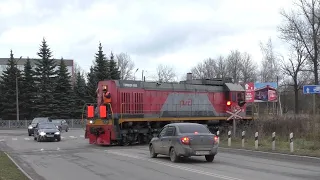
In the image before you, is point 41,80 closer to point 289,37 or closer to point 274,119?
point 289,37

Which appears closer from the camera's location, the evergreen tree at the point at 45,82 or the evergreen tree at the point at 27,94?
the evergreen tree at the point at 45,82

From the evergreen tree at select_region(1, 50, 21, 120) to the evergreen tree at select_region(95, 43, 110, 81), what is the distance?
13.4 m

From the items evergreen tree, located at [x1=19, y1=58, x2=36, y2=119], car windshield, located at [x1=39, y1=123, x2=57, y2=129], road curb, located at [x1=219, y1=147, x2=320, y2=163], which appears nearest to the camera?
road curb, located at [x1=219, y1=147, x2=320, y2=163]

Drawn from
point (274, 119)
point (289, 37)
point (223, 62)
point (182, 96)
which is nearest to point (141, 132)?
point (182, 96)

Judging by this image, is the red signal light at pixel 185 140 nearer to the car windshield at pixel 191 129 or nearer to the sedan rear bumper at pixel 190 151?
the sedan rear bumper at pixel 190 151

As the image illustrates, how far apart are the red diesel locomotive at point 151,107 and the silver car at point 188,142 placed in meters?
9.38

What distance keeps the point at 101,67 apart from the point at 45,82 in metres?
9.82

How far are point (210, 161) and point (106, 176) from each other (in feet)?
17.8

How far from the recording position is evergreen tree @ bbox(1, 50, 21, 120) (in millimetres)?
69062

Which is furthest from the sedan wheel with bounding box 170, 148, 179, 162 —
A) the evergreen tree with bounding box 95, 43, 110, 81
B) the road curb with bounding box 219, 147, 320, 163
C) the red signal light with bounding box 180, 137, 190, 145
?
the evergreen tree with bounding box 95, 43, 110, 81

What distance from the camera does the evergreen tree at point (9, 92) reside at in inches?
2719

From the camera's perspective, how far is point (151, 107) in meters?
28.9

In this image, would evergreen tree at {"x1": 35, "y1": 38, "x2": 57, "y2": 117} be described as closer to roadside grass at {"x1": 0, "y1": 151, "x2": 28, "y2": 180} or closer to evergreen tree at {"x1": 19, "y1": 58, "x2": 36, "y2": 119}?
evergreen tree at {"x1": 19, "y1": 58, "x2": 36, "y2": 119}

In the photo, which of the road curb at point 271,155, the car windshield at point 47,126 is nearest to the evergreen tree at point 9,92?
the car windshield at point 47,126
